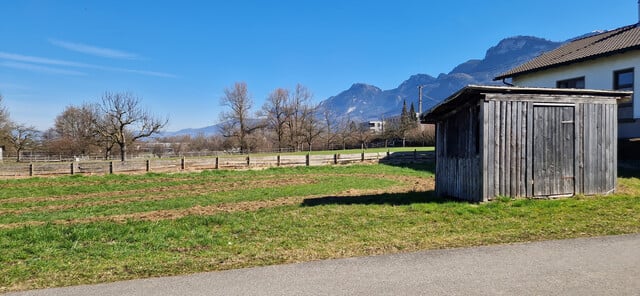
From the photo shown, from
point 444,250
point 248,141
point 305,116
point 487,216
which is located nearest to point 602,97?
point 487,216

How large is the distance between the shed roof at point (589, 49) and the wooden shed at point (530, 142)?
9.35 meters

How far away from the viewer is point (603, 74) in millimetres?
19344

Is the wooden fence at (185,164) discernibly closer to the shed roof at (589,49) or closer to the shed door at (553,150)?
the shed roof at (589,49)

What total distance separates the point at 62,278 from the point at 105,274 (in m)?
0.50

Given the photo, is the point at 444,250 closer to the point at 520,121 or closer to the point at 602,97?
the point at 520,121

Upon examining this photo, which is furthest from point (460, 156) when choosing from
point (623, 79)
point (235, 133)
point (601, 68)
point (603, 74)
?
point (235, 133)

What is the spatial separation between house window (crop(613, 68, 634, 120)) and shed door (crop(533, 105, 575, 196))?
34.2ft

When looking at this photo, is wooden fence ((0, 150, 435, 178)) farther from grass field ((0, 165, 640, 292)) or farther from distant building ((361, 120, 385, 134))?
distant building ((361, 120, 385, 134))

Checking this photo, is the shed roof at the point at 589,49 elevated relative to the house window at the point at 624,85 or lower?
elevated

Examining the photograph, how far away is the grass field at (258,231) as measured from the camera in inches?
223

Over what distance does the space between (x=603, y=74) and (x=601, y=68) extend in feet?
1.18

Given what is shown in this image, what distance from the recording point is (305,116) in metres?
88.2

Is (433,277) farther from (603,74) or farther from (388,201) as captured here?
(603,74)

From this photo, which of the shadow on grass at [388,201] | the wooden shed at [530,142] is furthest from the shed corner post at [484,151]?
the shadow on grass at [388,201]
